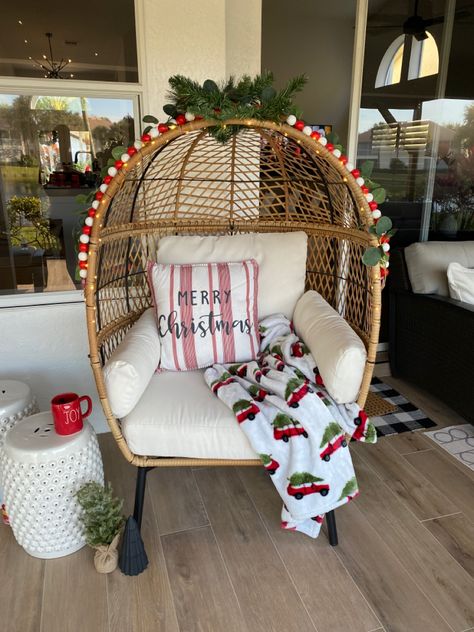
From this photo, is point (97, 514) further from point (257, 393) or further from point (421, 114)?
point (421, 114)

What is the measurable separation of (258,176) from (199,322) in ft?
2.93

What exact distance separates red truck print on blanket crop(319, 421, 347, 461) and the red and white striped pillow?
47 cm

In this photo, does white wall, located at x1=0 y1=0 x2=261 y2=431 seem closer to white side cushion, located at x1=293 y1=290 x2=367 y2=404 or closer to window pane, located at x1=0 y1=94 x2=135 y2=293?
window pane, located at x1=0 y1=94 x2=135 y2=293

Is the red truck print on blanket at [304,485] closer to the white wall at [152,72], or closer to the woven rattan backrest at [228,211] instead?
the woven rattan backrest at [228,211]

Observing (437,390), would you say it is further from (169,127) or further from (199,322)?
(169,127)

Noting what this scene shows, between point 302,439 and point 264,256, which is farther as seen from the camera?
point 264,256

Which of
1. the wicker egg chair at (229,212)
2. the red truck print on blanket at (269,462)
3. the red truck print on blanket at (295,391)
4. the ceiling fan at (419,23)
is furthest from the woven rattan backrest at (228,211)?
the ceiling fan at (419,23)

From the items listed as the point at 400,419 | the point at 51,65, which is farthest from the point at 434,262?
the point at 51,65

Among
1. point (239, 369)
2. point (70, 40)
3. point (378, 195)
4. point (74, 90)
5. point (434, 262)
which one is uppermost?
point (70, 40)

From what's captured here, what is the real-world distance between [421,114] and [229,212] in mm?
1549

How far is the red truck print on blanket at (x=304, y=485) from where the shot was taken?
4.73ft

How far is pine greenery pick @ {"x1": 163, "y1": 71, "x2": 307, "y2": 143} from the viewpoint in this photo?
1438mm

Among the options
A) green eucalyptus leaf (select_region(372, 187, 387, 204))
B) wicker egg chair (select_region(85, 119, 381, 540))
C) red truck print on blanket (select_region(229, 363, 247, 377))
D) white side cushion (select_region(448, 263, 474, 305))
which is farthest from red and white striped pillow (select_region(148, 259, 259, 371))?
white side cushion (select_region(448, 263, 474, 305))

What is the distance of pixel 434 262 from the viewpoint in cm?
247
